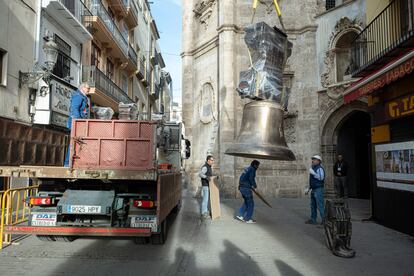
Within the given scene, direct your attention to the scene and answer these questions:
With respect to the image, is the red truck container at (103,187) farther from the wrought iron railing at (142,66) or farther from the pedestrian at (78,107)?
the wrought iron railing at (142,66)

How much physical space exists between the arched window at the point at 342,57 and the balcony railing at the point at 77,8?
11003mm

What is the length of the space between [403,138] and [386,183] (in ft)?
3.96

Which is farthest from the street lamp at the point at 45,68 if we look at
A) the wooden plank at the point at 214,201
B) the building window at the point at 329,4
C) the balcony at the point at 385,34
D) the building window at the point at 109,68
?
the building window at the point at 329,4

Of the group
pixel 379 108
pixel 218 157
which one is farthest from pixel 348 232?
pixel 218 157

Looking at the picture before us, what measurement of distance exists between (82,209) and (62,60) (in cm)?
1055

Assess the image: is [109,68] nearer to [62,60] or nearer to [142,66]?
[62,60]

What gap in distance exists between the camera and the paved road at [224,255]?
4793 mm

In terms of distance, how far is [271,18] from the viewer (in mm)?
15258

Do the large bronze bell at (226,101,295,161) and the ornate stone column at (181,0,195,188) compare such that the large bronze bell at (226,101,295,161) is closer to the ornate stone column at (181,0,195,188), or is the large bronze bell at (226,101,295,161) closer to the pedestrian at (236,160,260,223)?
the pedestrian at (236,160,260,223)

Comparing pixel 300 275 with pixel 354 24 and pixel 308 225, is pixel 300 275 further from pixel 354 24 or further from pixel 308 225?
pixel 354 24

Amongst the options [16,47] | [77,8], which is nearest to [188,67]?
[77,8]

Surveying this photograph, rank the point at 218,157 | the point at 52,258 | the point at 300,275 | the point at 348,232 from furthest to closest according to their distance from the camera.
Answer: the point at 218,157
the point at 348,232
the point at 52,258
the point at 300,275

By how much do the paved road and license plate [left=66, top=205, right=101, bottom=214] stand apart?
66cm

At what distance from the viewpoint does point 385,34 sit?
9188 millimetres
